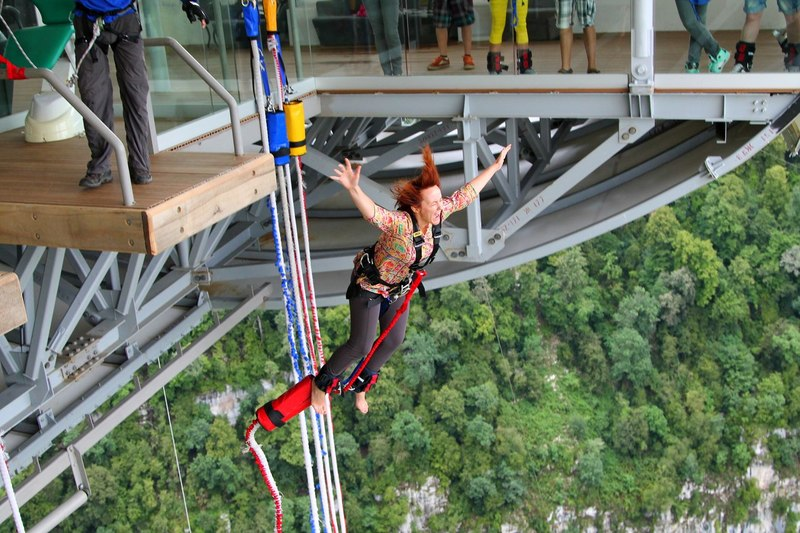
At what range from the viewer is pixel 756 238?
33531 millimetres

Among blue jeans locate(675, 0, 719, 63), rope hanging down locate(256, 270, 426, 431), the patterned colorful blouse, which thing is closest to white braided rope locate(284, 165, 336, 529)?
rope hanging down locate(256, 270, 426, 431)

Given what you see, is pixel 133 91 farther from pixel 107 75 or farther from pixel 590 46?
pixel 590 46

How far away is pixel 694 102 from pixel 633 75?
506 millimetres

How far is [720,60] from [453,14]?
2.20 m

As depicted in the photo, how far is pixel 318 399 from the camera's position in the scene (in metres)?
5.16

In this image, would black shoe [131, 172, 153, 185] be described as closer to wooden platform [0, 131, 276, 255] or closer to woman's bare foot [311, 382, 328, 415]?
wooden platform [0, 131, 276, 255]

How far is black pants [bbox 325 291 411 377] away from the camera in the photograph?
5.10 m

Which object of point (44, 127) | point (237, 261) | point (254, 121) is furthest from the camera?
point (237, 261)

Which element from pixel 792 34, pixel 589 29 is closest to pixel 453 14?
pixel 589 29

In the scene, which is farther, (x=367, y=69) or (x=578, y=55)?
(x=367, y=69)

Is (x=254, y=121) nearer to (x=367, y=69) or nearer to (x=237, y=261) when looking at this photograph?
(x=367, y=69)

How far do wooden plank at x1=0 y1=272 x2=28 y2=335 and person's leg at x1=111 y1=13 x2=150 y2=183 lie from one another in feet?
3.05

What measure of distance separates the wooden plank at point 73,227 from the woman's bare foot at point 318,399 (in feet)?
4.37

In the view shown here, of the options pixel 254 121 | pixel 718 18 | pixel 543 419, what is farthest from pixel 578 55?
pixel 543 419
